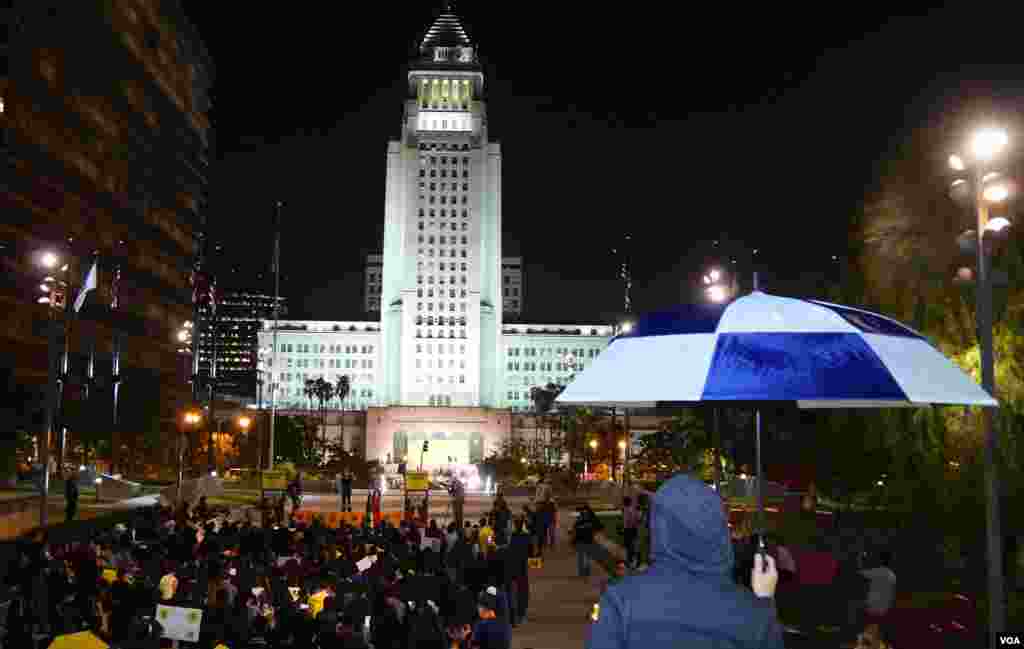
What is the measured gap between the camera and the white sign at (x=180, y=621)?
424 inches

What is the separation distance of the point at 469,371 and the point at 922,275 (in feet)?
358

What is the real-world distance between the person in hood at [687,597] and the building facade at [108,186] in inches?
1513

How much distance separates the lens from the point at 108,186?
6944 cm

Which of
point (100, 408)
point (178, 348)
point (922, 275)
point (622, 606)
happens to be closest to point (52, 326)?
point (922, 275)

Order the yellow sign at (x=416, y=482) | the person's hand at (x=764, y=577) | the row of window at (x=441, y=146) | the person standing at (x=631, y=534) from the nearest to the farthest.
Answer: the person's hand at (x=764, y=577) < the person standing at (x=631, y=534) < the yellow sign at (x=416, y=482) < the row of window at (x=441, y=146)

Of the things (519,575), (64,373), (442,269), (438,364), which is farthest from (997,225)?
(438,364)

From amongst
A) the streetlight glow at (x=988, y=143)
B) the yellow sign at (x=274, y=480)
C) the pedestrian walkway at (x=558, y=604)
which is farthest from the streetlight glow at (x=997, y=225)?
the yellow sign at (x=274, y=480)

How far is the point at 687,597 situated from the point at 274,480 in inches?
1944

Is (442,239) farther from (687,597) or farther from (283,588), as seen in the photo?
(687,597)

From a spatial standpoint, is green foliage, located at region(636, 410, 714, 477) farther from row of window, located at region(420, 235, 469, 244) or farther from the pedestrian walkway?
row of window, located at region(420, 235, 469, 244)

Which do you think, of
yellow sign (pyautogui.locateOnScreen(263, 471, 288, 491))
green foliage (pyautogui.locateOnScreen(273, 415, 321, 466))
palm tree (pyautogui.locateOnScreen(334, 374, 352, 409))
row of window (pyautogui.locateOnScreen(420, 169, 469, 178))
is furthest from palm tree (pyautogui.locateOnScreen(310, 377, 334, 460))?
yellow sign (pyautogui.locateOnScreen(263, 471, 288, 491))

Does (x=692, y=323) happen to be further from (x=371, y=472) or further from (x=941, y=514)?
(x=371, y=472)

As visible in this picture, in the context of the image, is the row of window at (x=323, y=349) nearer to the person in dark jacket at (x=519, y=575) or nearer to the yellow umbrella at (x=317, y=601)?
the person in dark jacket at (x=519, y=575)

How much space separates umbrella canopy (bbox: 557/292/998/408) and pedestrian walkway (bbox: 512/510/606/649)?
7.98 metres
